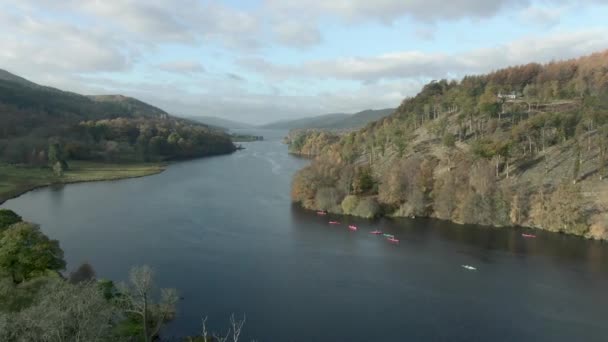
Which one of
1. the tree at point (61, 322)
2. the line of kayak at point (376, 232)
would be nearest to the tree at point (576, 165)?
the line of kayak at point (376, 232)

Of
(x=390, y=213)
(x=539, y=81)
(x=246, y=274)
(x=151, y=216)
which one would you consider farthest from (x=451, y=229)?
(x=539, y=81)

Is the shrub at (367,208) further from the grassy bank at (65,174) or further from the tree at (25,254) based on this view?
the grassy bank at (65,174)

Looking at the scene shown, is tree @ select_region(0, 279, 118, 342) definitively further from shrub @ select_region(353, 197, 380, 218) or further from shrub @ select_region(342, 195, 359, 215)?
shrub @ select_region(342, 195, 359, 215)

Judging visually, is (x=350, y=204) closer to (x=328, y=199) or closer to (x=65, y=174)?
(x=328, y=199)

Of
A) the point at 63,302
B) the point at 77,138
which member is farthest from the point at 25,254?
the point at 77,138

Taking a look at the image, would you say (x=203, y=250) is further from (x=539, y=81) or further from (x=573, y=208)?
(x=539, y=81)
